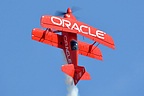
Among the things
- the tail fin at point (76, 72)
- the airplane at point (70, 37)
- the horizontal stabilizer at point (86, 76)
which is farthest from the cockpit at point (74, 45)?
the horizontal stabilizer at point (86, 76)

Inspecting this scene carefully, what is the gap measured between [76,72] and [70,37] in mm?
4168

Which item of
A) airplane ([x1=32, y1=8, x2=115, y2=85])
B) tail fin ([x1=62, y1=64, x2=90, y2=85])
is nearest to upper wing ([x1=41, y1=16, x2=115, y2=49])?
airplane ([x1=32, y1=8, x2=115, y2=85])

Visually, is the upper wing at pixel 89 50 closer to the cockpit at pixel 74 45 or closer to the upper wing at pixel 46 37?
the cockpit at pixel 74 45

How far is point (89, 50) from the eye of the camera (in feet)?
269

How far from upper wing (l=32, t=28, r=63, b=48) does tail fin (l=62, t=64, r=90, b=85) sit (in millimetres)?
3320

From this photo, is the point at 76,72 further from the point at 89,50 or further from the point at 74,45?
the point at 89,50

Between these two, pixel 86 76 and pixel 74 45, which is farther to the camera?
pixel 74 45

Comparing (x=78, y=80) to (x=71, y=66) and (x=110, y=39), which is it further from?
(x=110, y=39)

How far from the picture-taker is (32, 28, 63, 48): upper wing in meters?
79.6

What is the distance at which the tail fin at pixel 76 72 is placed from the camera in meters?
76.6

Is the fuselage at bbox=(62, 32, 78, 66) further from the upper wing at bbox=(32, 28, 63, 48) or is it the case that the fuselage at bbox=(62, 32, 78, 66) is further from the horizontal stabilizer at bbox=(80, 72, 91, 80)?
the horizontal stabilizer at bbox=(80, 72, 91, 80)

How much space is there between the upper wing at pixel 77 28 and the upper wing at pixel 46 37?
1.44 m

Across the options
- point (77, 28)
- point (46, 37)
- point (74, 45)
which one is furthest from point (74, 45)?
point (46, 37)

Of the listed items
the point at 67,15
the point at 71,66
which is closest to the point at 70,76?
the point at 71,66
